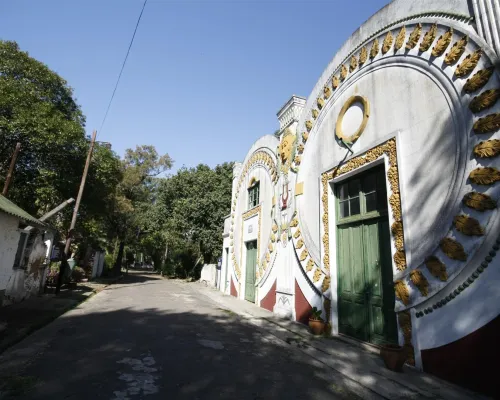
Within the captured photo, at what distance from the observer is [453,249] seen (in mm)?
4363

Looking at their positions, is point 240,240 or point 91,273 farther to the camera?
point 91,273

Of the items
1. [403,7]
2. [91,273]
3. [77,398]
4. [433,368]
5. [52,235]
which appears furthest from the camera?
[91,273]

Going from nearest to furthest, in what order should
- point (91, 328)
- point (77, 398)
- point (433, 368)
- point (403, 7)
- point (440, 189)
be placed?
point (77, 398) → point (433, 368) → point (440, 189) → point (403, 7) → point (91, 328)

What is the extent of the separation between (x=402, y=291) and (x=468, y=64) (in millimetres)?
3861

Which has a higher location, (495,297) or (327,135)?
(327,135)

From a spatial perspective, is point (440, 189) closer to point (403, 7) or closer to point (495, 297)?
point (495, 297)

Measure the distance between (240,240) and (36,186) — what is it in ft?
33.4

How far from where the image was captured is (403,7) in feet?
19.6

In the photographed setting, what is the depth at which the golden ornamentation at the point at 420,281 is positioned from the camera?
4711 millimetres

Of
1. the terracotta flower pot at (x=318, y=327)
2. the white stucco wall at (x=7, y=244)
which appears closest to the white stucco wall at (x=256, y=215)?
the terracotta flower pot at (x=318, y=327)

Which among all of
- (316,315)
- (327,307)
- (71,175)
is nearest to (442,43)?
(327,307)

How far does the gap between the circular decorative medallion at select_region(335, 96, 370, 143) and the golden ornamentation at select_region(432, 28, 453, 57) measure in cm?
165

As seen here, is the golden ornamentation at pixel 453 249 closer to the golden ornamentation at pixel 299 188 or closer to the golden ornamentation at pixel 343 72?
the golden ornamentation at pixel 299 188

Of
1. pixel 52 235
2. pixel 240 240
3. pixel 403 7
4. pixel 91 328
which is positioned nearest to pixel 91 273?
pixel 52 235
